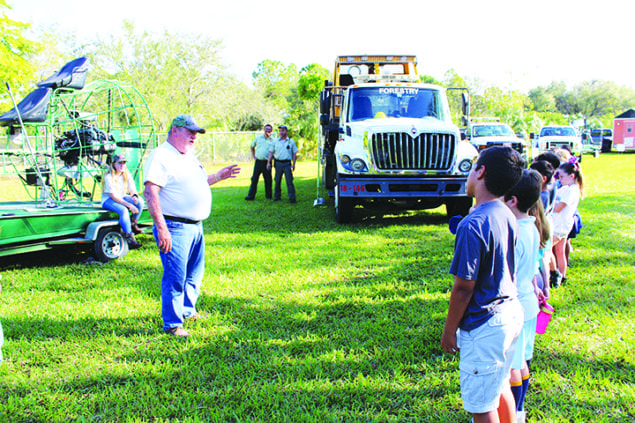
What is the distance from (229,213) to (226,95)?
29.6 metres

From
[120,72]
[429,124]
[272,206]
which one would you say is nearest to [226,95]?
[120,72]

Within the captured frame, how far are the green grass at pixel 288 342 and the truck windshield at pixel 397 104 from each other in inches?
132

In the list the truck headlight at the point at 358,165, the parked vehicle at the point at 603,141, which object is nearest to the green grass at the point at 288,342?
the truck headlight at the point at 358,165

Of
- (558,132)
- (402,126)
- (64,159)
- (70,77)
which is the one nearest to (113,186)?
(64,159)

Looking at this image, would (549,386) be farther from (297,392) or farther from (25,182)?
(25,182)

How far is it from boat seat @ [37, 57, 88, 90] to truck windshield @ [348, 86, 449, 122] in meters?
4.74

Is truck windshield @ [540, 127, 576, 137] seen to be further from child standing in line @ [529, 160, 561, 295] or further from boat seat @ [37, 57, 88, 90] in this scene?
boat seat @ [37, 57, 88, 90]

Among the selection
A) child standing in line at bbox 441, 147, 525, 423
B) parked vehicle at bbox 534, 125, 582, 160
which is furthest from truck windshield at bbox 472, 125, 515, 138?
child standing in line at bbox 441, 147, 525, 423

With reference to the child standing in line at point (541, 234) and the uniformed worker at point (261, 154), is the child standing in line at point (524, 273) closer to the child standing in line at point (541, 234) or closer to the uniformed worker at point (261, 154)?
the child standing in line at point (541, 234)

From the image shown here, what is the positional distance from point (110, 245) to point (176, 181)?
10.5 feet

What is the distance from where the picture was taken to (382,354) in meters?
3.51

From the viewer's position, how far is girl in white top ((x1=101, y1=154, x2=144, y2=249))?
20.6ft

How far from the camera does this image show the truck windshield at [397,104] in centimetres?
899

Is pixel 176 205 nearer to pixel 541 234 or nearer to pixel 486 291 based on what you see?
pixel 486 291
